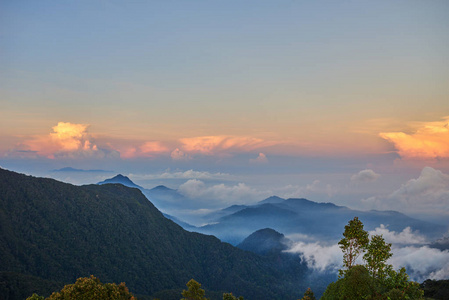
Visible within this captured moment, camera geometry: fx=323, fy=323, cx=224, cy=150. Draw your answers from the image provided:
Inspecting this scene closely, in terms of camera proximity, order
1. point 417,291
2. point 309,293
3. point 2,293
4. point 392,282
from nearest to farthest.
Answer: point 417,291 → point 392,282 → point 309,293 → point 2,293

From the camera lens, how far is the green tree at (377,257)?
6562 centimetres

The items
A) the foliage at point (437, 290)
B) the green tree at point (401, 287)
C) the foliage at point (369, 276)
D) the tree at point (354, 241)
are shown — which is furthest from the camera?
the foliage at point (437, 290)

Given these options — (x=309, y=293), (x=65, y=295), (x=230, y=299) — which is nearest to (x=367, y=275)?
(x=309, y=293)

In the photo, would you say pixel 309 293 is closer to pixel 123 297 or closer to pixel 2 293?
pixel 123 297

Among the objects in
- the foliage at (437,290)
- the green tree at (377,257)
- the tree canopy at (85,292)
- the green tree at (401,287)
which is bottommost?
the foliage at (437,290)

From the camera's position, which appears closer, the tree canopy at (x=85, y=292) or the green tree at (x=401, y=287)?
the green tree at (x=401, y=287)

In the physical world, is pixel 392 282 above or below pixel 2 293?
above

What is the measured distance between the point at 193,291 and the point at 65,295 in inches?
1488

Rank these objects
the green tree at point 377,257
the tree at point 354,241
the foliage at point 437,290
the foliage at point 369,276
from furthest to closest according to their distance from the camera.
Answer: the foliage at point 437,290, the tree at point 354,241, the green tree at point 377,257, the foliage at point 369,276

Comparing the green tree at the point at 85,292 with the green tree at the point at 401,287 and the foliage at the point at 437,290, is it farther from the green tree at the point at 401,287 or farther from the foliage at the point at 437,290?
the foliage at the point at 437,290

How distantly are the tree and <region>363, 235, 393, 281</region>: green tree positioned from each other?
196cm

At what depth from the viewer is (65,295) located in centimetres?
6562

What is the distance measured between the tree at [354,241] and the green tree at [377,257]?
77.3 inches

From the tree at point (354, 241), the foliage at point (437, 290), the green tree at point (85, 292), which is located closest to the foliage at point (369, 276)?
the tree at point (354, 241)
